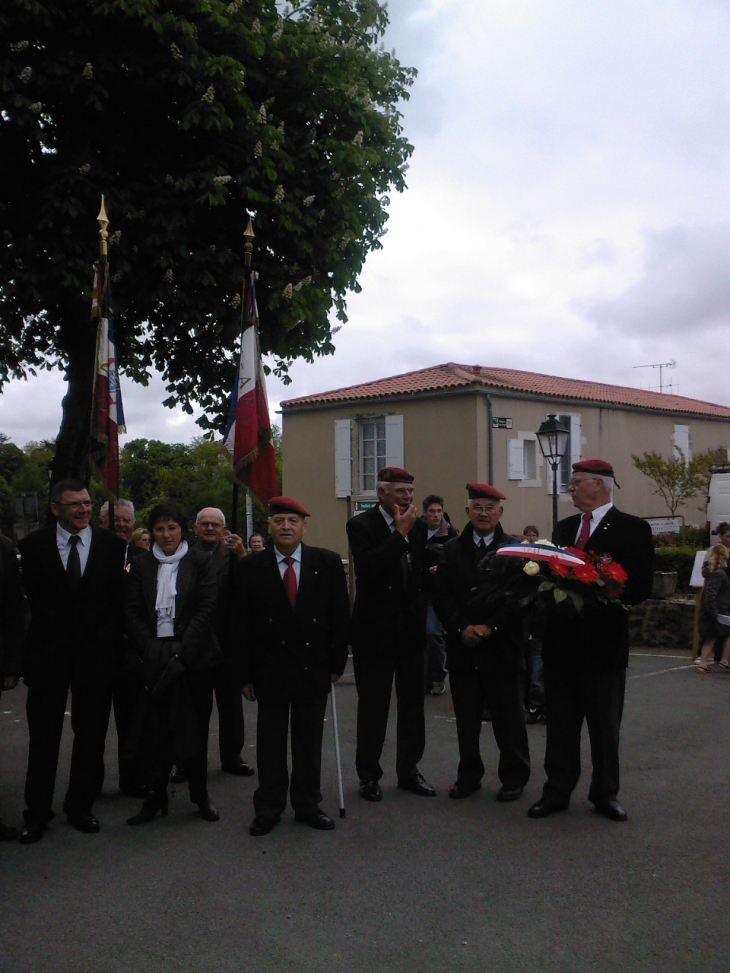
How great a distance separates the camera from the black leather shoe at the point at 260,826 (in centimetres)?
545

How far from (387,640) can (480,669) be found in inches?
25.3

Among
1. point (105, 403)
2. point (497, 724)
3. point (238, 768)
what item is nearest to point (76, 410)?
point (105, 403)

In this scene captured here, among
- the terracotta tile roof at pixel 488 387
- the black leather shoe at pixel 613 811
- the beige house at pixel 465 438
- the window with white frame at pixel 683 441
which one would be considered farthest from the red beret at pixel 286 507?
the window with white frame at pixel 683 441

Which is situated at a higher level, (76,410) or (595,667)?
(76,410)

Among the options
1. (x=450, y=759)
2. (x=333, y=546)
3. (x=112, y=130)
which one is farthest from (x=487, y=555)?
(x=333, y=546)

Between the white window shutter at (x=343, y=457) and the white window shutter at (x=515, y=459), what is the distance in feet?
16.4

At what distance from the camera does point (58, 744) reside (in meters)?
5.70

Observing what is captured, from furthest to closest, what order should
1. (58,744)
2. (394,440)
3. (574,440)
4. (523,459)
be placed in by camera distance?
1. (574,440)
2. (394,440)
3. (523,459)
4. (58,744)

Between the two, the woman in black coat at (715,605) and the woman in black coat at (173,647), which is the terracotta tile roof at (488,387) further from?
the woman in black coat at (173,647)

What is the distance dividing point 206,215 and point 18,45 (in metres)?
2.95

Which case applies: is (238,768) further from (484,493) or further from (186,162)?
(186,162)

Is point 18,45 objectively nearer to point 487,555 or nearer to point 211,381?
point 211,381

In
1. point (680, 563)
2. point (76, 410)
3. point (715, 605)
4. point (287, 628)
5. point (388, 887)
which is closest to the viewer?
point (388, 887)

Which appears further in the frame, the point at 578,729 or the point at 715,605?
the point at 715,605
